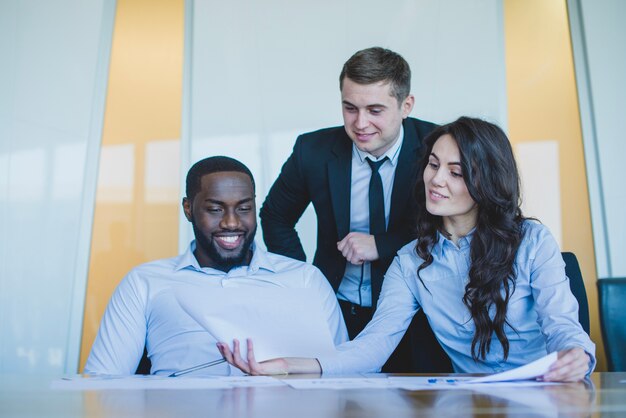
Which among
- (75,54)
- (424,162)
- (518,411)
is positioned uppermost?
(75,54)

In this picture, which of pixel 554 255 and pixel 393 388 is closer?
pixel 393 388

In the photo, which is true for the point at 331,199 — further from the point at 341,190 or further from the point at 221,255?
the point at 221,255

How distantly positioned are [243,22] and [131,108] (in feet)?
2.61

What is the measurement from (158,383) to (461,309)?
101 cm

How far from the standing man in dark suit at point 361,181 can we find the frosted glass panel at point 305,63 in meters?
1.03

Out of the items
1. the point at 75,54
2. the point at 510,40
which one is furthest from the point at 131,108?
the point at 510,40

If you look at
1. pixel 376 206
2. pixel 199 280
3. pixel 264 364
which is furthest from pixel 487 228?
pixel 199 280

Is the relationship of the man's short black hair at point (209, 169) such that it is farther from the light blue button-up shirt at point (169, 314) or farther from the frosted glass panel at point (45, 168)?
the frosted glass panel at point (45, 168)

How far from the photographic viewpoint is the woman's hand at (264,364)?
1.78 metres

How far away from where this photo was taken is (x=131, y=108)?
4.08m

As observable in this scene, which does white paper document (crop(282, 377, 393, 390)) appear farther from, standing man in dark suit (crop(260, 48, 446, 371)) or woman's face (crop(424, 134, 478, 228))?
standing man in dark suit (crop(260, 48, 446, 371))

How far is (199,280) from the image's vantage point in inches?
97.0

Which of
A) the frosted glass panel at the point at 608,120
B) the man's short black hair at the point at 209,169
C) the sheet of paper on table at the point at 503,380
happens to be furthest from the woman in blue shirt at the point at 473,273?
the frosted glass panel at the point at 608,120

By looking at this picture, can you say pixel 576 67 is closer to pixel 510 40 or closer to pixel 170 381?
pixel 510 40
